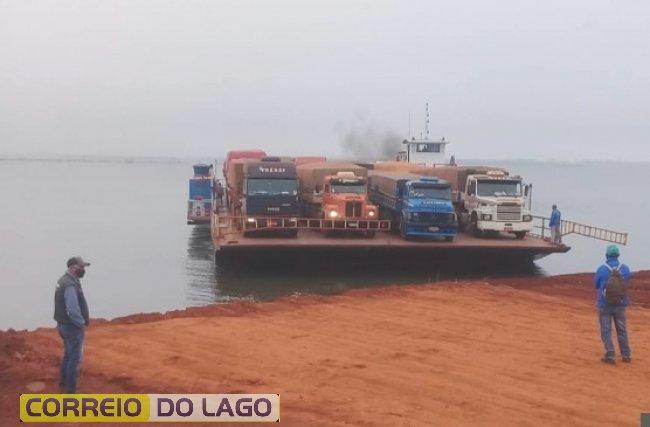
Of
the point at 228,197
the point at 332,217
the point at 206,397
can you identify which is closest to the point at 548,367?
the point at 206,397

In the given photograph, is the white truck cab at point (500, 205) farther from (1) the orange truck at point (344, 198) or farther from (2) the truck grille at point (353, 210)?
(2) the truck grille at point (353, 210)

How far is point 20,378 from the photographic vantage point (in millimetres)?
9367

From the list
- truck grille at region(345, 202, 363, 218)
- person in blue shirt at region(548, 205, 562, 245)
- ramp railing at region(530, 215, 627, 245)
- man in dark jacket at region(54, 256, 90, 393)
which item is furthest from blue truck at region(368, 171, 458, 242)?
man in dark jacket at region(54, 256, 90, 393)

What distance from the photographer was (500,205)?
27.5 meters

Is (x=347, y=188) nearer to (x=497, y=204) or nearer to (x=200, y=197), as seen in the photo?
(x=497, y=204)

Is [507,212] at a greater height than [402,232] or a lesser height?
greater

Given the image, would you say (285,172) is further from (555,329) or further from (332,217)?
(555,329)

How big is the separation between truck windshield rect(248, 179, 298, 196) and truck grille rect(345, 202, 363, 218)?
7.37 ft

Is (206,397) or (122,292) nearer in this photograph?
(206,397)

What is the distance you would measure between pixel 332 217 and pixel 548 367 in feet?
55.1

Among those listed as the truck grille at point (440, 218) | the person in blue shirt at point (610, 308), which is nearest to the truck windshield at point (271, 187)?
the truck grille at point (440, 218)

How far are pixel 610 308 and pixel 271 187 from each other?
59.2ft

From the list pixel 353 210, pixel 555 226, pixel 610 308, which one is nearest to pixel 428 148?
pixel 555 226

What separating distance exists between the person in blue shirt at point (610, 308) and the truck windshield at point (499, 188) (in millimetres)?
17180
